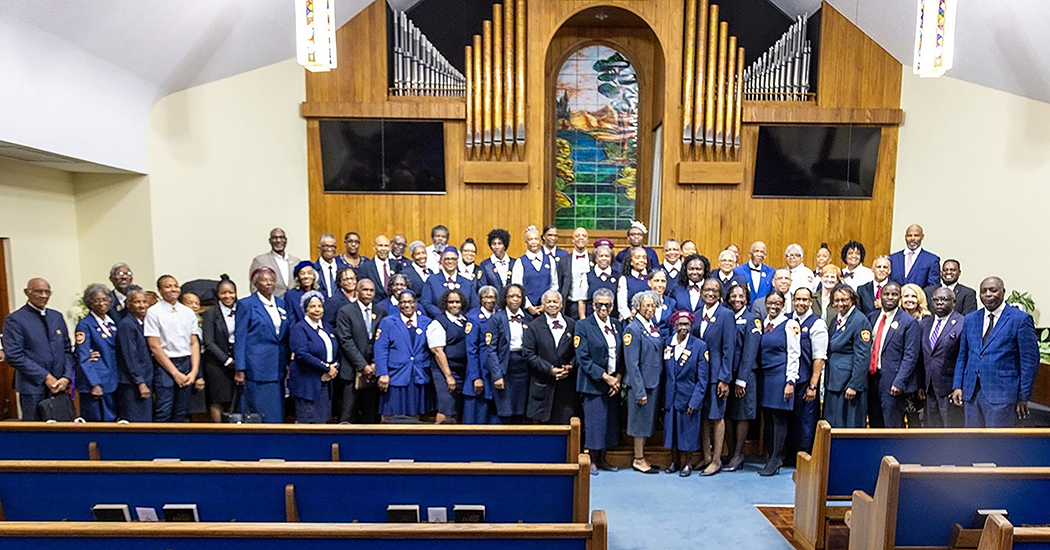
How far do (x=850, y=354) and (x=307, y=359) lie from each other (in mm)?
3997

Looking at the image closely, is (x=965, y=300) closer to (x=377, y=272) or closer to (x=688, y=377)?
(x=688, y=377)

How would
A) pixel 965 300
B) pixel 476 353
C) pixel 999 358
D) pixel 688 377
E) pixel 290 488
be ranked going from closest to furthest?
pixel 290 488 < pixel 999 358 < pixel 688 377 < pixel 476 353 < pixel 965 300

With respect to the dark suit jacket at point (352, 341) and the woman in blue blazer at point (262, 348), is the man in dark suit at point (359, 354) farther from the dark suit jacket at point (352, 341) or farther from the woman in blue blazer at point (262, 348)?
the woman in blue blazer at point (262, 348)

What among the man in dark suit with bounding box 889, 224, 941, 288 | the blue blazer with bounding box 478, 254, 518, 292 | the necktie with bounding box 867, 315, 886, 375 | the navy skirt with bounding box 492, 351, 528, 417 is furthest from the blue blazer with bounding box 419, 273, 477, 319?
the man in dark suit with bounding box 889, 224, 941, 288

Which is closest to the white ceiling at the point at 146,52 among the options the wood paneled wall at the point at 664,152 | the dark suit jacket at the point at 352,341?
the wood paneled wall at the point at 664,152

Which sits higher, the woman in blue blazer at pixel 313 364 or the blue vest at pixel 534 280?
the blue vest at pixel 534 280

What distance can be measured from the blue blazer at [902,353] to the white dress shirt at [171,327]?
513cm

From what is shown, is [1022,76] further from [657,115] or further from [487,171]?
[487,171]

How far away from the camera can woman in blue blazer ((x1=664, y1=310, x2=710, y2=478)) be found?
4691 mm

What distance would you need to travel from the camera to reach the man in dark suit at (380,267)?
5965 millimetres

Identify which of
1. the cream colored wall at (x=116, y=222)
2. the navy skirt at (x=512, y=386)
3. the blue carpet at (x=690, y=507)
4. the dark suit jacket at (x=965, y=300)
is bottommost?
the blue carpet at (x=690, y=507)

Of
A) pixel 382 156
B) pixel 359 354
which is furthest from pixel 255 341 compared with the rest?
pixel 382 156

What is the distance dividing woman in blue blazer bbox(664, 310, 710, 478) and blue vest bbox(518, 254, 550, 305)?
1.55 metres

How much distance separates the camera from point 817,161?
7.83 metres
